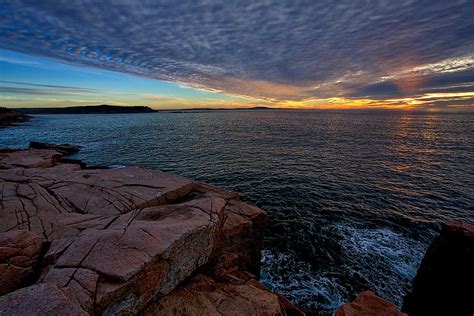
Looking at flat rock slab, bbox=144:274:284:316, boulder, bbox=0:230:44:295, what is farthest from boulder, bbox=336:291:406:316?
boulder, bbox=0:230:44:295

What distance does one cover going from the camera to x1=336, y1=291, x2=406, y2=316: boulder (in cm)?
702

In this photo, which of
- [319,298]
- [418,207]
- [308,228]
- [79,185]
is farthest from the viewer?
[418,207]

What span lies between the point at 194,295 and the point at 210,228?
219 cm

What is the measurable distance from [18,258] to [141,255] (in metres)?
3.55

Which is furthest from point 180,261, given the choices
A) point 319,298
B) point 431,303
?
point 431,303

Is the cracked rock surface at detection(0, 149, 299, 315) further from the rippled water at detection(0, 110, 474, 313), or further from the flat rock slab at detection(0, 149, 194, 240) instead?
the rippled water at detection(0, 110, 474, 313)

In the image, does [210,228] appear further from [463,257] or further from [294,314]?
[463,257]

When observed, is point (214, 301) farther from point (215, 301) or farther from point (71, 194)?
point (71, 194)

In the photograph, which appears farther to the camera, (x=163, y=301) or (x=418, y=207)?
(x=418, y=207)

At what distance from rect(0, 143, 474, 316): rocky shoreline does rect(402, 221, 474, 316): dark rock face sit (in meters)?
0.04

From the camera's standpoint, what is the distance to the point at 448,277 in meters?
9.56

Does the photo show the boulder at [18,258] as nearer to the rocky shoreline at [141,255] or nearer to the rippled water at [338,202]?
the rocky shoreline at [141,255]

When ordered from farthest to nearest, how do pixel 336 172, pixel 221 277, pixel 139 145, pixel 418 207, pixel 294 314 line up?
pixel 139 145 → pixel 336 172 → pixel 418 207 → pixel 221 277 → pixel 294 314

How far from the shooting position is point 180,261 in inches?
278
